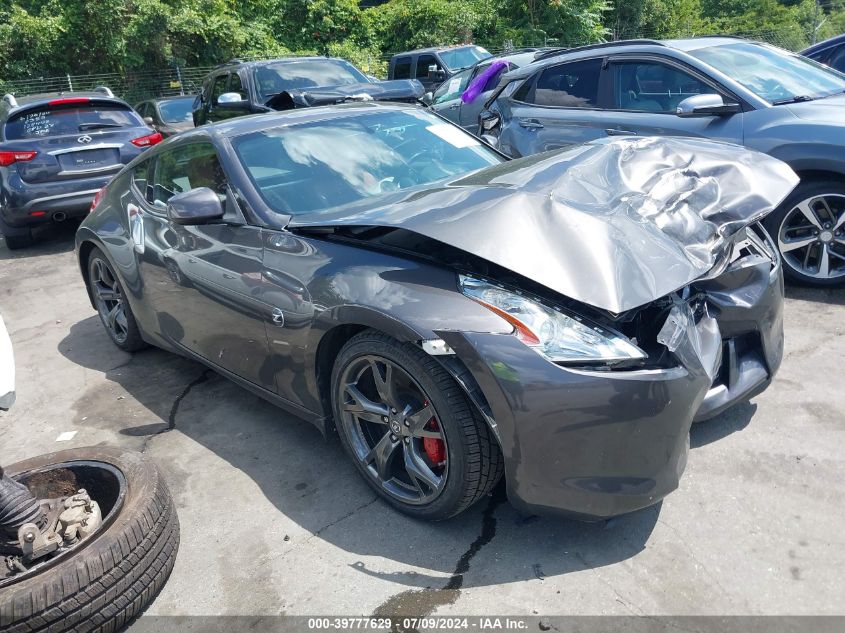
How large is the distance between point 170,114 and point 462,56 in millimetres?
6509

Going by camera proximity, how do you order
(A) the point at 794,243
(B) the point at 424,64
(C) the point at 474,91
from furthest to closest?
(B) the point at 424,64 < (C) the point at 474,91 < (A) the point at 794,243

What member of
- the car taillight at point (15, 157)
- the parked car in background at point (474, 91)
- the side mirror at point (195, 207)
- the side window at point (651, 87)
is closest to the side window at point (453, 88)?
the parked car in background at point (474, 91)

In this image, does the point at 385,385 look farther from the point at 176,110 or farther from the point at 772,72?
the point at 176,110

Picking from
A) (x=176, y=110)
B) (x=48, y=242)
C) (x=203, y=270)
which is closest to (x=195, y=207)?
(x=203, y=270)

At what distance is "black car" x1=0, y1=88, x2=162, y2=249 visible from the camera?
798 cm

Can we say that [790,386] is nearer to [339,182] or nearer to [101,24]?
[339,182]

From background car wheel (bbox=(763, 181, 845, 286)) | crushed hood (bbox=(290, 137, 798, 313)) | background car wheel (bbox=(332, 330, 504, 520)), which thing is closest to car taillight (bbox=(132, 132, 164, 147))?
crushed hood (bbox=(290, 137, 798, 313))

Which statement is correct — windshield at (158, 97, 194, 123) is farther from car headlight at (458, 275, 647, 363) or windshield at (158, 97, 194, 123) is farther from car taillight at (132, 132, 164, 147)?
car headlight at (458, 275, 647, 363)

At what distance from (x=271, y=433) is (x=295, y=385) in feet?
2.10

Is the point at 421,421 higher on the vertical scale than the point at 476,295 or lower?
lower

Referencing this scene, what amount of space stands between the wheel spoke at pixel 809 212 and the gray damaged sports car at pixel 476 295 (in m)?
1.48

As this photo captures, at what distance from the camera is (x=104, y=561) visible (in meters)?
2.39

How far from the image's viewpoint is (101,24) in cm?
2111

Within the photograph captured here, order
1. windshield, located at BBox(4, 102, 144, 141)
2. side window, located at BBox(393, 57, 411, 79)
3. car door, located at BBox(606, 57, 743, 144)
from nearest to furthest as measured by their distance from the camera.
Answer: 1. car door, located at BBox(606, 57, 743, 144)
2. windshield, located at BBox(4, 102, 144, 141)
3. side window, located at BBox(393, 57, 411, 79)
